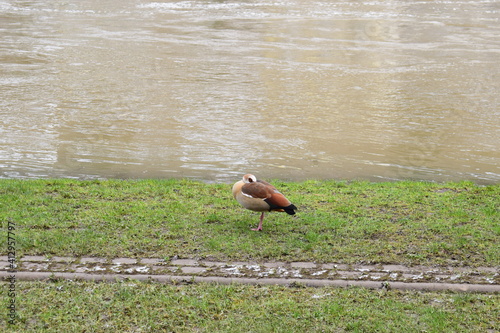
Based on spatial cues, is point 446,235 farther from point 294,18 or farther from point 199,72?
point 294,18

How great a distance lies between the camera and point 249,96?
50.8ft

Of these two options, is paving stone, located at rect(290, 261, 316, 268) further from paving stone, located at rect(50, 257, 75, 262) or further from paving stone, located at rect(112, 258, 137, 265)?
paving stone, located at rect(50, 257, 75, 262)

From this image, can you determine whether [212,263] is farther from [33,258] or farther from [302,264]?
[33,258]

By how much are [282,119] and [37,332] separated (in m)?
9.29

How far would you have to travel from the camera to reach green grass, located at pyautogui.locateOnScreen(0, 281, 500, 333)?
4.99m

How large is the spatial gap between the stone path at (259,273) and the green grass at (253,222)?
0.55 feet

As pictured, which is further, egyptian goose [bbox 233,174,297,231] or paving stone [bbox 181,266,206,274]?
egyptian goose [bbox 233,174,297,231]

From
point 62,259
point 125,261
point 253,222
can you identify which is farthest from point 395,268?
point 62,259

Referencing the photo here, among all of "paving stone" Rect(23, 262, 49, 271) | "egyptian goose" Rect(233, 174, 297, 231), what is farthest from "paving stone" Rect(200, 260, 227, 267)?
"paving stone" Rect(23, 262, 49, 271)

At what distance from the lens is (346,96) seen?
15547 mm

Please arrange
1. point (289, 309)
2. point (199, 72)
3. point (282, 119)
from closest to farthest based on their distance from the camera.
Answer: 1. point (289, 309)
2. point (282, 119)
3. point (199, 72)

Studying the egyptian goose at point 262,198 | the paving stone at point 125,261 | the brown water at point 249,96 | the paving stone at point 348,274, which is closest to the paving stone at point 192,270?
Answer: the paving stone at point 125,261

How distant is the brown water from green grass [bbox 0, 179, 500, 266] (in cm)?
143

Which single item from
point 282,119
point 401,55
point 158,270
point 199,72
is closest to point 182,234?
point 158,270
